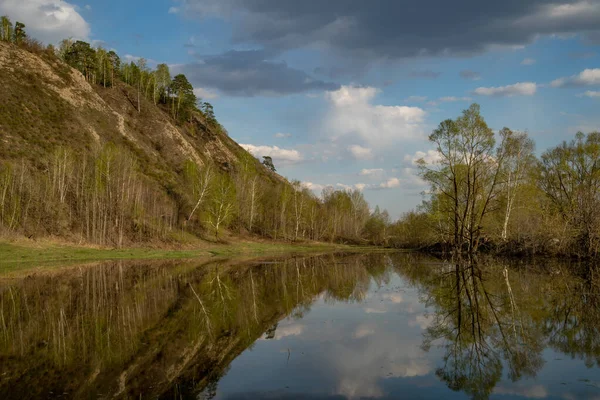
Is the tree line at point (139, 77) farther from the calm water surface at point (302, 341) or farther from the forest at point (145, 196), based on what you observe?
the calm water surface at point (302, 341)

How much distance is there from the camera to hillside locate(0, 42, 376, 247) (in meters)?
49.5

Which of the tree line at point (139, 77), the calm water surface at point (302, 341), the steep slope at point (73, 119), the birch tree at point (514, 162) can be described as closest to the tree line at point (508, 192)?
the birch tree at point (514, 162)

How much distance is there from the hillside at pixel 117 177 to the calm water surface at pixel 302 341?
29533 millimetres

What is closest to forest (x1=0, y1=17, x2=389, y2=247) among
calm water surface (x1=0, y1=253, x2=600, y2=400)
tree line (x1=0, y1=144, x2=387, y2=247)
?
tree line (x1=0, y1=144, x2=387, y2=247)

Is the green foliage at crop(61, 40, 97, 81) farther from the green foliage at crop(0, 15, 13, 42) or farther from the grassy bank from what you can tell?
the grassy bank

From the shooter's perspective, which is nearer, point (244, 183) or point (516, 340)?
point (516, 340)

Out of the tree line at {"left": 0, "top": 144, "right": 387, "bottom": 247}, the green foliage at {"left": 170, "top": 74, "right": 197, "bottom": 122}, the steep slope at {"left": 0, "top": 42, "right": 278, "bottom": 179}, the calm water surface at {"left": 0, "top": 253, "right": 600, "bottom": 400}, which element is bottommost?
the calm water surface at {"left": 0, "top": 253, "right": 600, "bottom": 400}

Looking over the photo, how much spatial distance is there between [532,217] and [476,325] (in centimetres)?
3213

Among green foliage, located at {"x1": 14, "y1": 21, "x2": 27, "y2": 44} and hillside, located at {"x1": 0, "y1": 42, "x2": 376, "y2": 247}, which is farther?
green foliage, located at {"x1": 14, "y1": 21, "x2": 27, "y2": 44}

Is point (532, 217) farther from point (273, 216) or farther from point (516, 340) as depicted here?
point (273, 216)

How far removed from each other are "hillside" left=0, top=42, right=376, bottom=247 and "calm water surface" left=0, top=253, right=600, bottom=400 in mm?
29533

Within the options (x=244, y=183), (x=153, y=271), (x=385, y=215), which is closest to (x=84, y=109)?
(x=244, y=183)

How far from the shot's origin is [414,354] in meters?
11.0

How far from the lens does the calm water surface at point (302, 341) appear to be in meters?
8.63
